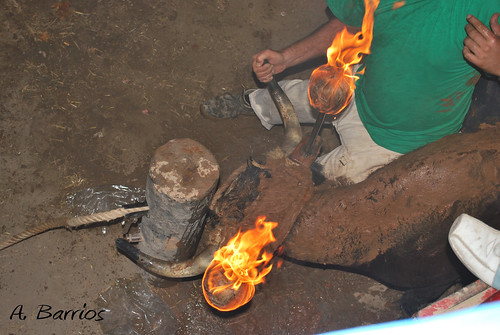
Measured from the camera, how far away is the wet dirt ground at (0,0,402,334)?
3607 millimetres

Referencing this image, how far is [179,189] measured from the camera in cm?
252

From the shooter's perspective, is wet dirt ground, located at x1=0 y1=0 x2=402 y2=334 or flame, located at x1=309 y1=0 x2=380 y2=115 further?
wet dirt ground, located at x1=0 y1=0 x2=402 y2=334

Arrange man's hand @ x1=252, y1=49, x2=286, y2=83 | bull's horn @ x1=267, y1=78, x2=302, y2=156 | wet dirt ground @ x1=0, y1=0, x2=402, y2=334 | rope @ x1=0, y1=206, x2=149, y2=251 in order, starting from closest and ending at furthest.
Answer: rope @ x1=0, y1=206, x2=149, y2=251, bull's horn @ x1=267, y1=78, x2=302, y2=156, man's hand @ x1=252, y1=49, x2=286, y2=83, wet dirt ground @ x1=0, y1=0, x2=402, y2=334

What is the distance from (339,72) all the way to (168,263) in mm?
1927

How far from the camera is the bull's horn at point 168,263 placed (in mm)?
2664

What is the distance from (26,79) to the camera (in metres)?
4.14

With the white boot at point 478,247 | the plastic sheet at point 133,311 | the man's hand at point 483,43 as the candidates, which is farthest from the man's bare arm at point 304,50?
the plastic sheet at point 133,311

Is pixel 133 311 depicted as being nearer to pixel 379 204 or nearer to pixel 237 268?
pixel 237 268

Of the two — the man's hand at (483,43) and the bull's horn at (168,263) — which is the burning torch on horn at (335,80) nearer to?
the man's hand at (483,43)

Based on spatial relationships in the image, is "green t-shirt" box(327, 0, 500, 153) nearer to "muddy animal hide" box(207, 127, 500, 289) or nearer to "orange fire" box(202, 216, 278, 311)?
"muddy animal hide" box(207, 127, 500, 289)

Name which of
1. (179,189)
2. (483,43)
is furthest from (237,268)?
(483,43)

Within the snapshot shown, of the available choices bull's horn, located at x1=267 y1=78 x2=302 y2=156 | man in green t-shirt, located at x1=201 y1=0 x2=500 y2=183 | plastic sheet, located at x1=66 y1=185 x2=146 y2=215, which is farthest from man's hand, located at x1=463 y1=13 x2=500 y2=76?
plastic sheet, located at x1=66 y1=185 x2=146 y2=215

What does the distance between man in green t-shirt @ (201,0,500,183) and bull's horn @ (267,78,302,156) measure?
23cm

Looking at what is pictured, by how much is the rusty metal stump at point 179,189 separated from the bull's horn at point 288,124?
777 mm
